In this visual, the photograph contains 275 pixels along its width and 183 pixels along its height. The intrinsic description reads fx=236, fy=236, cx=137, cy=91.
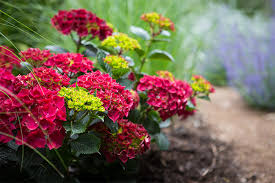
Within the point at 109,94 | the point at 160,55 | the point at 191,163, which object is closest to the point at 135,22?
the point at 160,55

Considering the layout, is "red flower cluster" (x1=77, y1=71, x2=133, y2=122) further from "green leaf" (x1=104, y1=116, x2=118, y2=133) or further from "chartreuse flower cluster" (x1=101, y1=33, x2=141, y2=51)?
"chartreuse flower cluster" (x1=101, y1=33, x2=141, y2=51)

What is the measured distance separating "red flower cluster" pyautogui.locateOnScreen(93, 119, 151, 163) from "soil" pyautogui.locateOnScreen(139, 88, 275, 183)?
20.6 inches

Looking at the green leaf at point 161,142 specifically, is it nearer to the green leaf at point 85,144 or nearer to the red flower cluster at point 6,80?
the green leaf at point 85,144

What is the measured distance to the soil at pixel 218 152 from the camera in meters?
1.47

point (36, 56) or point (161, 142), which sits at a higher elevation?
point (36, 56)

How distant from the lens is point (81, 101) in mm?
733

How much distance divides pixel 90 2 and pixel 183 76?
1207mm

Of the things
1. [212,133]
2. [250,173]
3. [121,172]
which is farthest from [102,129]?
[212,133]

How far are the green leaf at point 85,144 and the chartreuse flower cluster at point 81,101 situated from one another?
125 mm

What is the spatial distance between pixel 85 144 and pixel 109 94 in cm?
19

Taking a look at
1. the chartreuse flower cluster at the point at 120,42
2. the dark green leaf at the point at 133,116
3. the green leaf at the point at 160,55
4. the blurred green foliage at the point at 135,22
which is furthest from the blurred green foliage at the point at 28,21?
the dark green leaf at the point at 133,116

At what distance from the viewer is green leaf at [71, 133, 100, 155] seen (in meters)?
0.78

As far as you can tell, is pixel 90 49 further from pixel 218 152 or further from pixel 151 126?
pixel 218 152

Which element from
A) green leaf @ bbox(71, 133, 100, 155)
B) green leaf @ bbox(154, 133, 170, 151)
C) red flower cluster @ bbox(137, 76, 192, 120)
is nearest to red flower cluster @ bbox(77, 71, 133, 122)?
green leaf @ bbox(71, 133, 100, 155)
